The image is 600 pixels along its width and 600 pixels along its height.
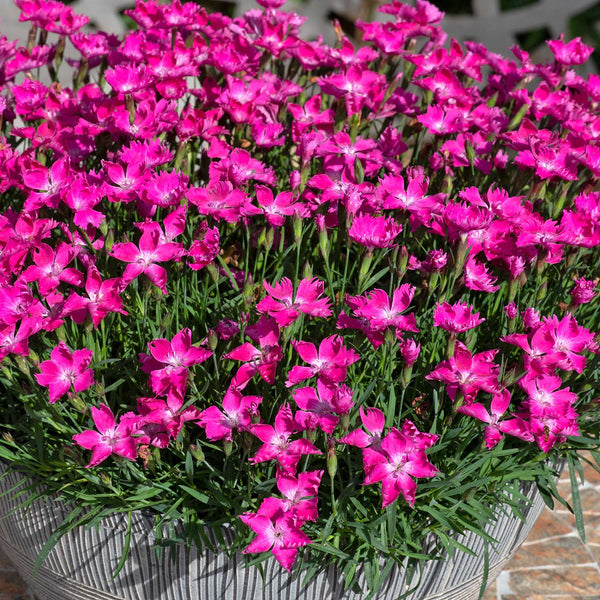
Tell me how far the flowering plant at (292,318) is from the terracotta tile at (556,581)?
0.63m

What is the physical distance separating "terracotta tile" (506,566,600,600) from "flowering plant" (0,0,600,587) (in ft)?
2.07

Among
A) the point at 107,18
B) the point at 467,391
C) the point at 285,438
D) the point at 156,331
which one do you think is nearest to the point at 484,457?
the point at 467,391

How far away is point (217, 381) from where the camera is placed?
1.13 metres

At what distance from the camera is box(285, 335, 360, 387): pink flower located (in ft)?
3.28

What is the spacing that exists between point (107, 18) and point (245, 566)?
9.67ft

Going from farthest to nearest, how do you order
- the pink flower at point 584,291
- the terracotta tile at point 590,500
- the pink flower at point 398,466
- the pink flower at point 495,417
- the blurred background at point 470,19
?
the blurred background at point 470,19
the terracotta tile at point 590,500
the pink flower at point 584,291
the pink flower at point 495,417
the pink flower at point 398,466

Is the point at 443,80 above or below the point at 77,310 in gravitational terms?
above

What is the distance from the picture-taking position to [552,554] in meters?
1.85

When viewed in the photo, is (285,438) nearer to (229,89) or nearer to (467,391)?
(467,391)

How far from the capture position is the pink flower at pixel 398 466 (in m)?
0.96

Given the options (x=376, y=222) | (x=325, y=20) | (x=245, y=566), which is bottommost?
(x=245, y=566)

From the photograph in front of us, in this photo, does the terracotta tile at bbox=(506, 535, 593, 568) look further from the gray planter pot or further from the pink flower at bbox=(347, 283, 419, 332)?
the pink flower at bbox=(347, 283, 419, 332)

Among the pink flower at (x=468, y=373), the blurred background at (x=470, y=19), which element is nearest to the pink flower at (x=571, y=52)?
the pink flower at (x=468, y=373)

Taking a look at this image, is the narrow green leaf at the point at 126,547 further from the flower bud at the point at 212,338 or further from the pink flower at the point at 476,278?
the pink flower at the point at 476,278
